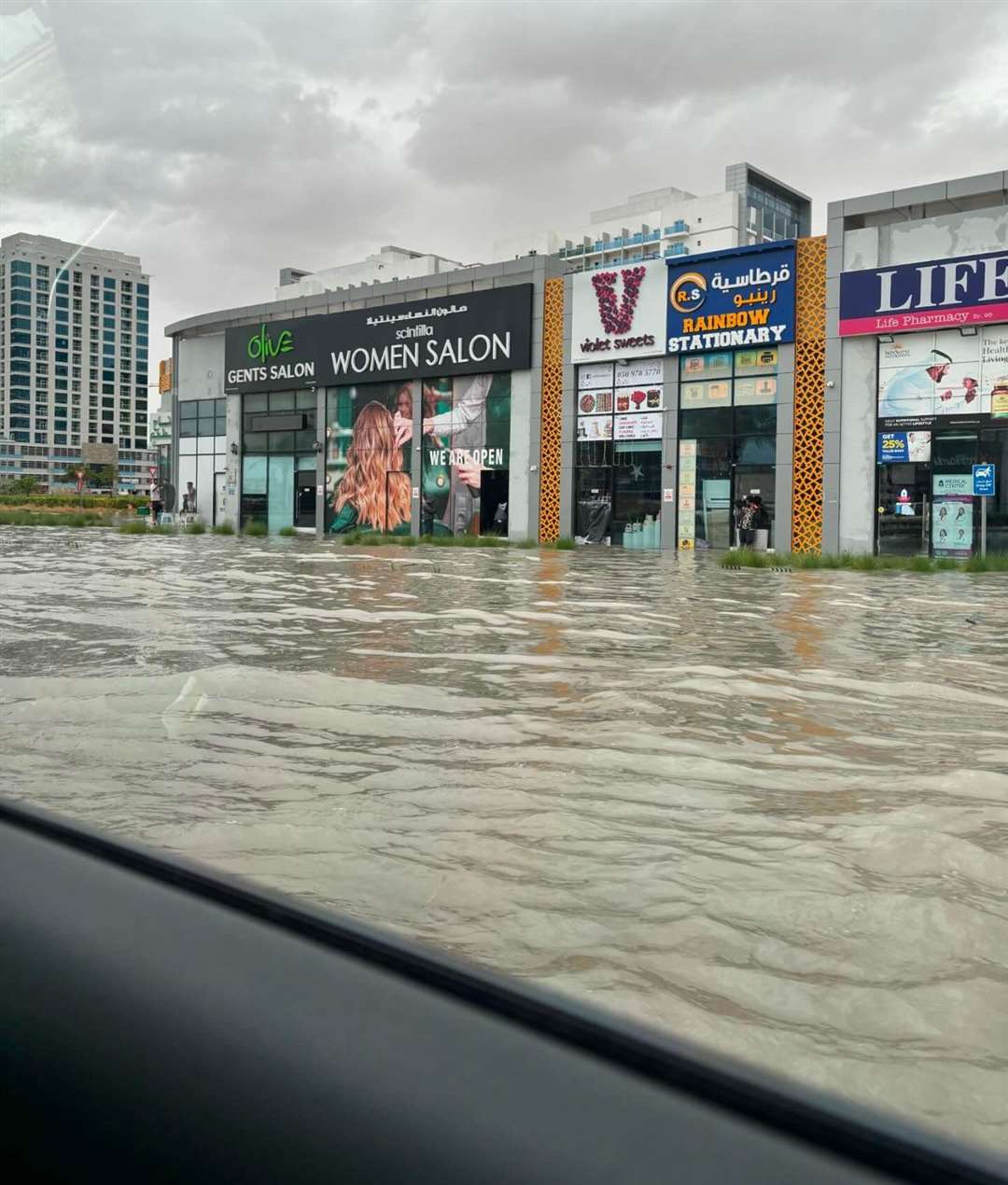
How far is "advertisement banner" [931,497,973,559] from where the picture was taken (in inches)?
863

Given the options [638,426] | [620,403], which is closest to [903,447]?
[638,426]

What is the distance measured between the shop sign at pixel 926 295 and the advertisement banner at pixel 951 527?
11.3 ft

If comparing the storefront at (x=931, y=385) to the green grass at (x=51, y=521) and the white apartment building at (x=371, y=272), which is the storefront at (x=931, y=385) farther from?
the white apartment building at (x=371, y=272)

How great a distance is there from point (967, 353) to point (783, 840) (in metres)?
21.5

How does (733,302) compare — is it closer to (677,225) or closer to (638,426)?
(638,426)

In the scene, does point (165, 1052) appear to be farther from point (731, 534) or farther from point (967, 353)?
point (731, 534)

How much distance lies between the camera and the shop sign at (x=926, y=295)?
70.0 feet

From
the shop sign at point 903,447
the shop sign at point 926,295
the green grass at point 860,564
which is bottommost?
the green grass at point 860,564

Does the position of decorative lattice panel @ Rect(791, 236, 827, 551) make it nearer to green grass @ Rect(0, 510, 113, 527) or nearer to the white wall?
green grass @ Rect(0, 510, 113, 527)

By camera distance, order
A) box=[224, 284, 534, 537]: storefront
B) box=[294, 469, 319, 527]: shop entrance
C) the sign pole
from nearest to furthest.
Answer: the sign pole < box=[224, 284, 534, 537]: storefront < box=[294, 469, 319, 527]: shop entrance

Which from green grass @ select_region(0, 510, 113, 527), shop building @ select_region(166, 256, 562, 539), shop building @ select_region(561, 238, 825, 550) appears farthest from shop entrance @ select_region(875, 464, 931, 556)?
green grass @ select_region(0, 510, 113, 527)

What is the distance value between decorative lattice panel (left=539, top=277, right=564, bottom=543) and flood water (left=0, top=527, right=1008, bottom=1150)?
2150 cm

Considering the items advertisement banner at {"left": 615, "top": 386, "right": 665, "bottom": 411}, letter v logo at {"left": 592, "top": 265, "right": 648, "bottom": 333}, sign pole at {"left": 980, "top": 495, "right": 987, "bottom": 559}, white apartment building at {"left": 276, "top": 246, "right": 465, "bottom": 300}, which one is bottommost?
sign pole at {"left": 980, "top": 495, "right": 987, "bottom": 559}

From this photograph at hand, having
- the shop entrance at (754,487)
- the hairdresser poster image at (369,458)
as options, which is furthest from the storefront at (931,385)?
the hairdresser poster image at (369,458)
